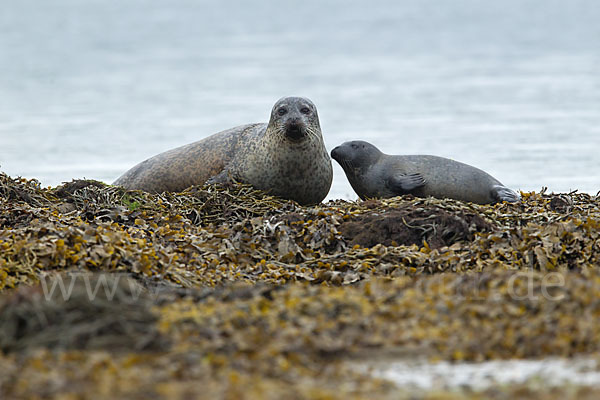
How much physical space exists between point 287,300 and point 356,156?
16.6 ft

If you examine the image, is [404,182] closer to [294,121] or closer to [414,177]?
[414,177]

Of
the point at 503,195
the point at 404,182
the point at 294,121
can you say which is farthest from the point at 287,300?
the point at 503,195

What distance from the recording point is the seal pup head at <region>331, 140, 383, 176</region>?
9312 mm

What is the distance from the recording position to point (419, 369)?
3.66 metres

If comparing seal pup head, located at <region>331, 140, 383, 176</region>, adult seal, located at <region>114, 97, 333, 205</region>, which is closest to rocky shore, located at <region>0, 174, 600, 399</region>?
adult seal, located at <region>114, 97, 333, 205</region>

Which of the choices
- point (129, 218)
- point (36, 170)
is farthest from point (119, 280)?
point (36, 170)

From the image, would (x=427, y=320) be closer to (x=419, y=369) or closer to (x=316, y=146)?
(x=419, y=369)

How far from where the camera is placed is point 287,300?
4398mm

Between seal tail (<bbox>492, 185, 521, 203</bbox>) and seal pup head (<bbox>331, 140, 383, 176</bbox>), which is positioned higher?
seal pup head (<bbox>331, 140, 383, 176</bbox>)

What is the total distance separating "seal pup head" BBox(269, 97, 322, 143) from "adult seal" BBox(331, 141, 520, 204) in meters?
0.61

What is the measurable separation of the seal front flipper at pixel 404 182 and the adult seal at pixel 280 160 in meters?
0.60

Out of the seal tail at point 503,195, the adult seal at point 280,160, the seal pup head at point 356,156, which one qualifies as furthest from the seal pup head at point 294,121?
the seal tail at point 503,195

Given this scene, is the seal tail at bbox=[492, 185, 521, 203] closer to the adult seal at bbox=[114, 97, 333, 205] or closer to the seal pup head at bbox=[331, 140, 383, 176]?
the seal pup head at bbox=[331, 140, 383, 176]

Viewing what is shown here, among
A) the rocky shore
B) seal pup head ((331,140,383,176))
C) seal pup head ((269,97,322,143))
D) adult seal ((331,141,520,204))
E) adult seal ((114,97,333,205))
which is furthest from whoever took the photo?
seal pup head ((331,140,383,176))
